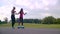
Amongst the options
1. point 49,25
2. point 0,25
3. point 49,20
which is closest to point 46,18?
point 49,20

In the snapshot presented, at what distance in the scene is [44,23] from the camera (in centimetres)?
882

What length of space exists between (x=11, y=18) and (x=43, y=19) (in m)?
1.20

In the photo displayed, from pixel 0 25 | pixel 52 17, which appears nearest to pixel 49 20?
pixel 52 17

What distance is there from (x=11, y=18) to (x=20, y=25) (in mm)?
528

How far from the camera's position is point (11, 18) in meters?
8.75

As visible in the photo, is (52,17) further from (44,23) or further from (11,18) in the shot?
(11,18)

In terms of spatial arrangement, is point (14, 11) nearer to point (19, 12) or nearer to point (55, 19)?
point (19, 12)

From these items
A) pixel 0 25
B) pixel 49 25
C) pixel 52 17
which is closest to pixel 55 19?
pixel 52 17

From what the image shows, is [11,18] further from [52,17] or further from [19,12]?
[52,17]

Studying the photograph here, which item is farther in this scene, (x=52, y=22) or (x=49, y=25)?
(x=49, y=25)

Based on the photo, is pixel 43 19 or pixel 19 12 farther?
pixel 19 12

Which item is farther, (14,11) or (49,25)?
(49,25)

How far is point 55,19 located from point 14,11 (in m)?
1.55

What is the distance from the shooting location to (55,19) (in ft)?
27.2
